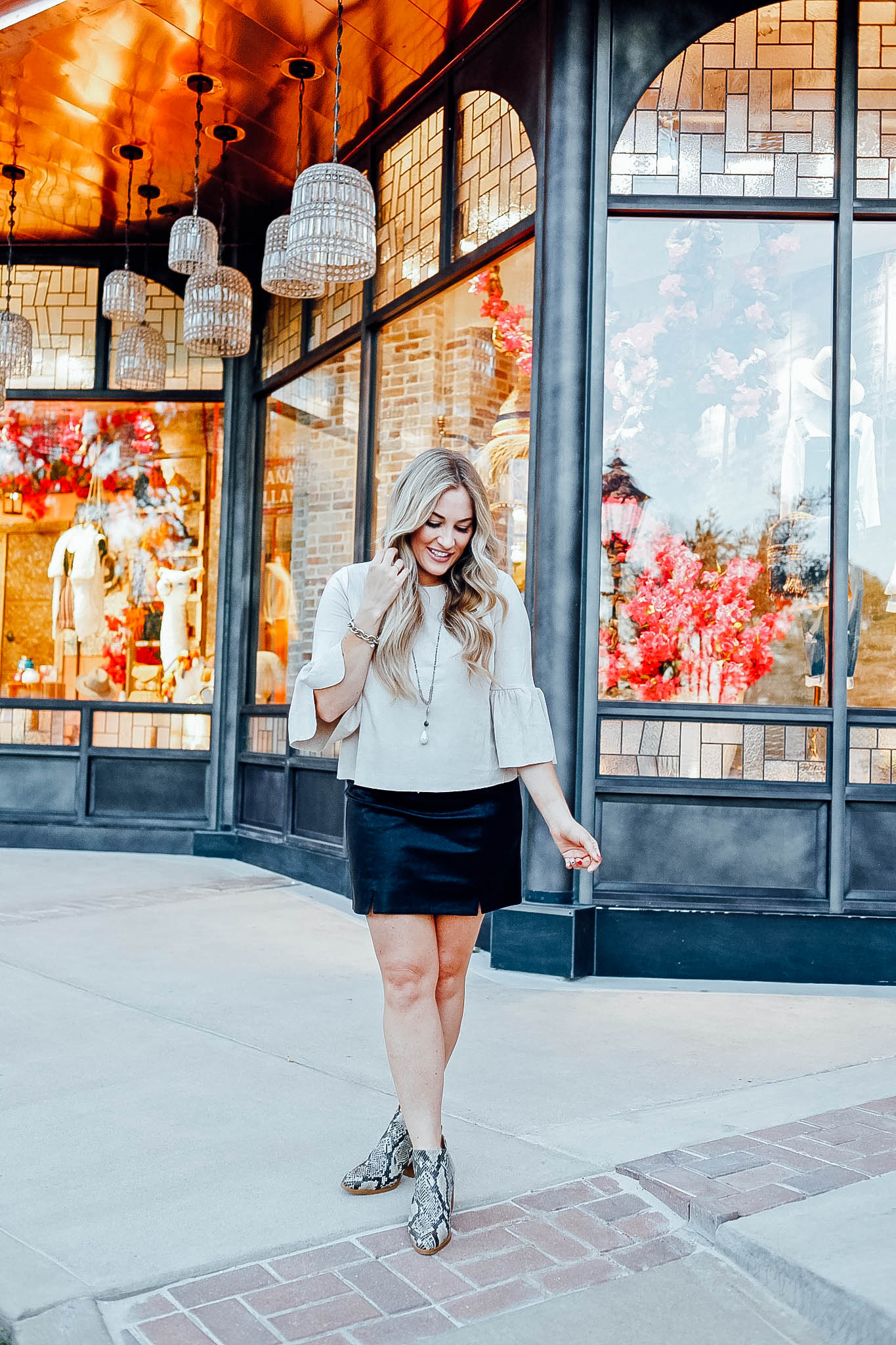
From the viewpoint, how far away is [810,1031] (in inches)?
174

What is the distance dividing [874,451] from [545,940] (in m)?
2.69

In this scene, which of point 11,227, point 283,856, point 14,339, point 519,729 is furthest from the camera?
point 11,227

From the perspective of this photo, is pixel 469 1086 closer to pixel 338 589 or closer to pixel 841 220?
pixel 338 589

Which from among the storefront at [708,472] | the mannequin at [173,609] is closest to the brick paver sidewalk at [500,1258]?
the storefront at [708,472]

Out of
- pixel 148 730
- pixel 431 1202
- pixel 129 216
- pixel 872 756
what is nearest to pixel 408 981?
pixel 431 1202

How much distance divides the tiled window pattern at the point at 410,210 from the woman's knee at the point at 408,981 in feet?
15.9

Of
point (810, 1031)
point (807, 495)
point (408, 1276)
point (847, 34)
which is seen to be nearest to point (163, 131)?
point (847, 34)

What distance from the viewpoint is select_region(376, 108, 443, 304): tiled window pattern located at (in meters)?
6.65

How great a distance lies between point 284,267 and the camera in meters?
6.08

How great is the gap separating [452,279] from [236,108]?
1806mm

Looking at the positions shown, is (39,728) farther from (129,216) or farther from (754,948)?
(754,948)

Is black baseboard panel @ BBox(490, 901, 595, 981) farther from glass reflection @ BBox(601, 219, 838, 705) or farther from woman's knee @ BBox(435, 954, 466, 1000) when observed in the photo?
woman's knee @ BBox(435, 954, 466, 1000)

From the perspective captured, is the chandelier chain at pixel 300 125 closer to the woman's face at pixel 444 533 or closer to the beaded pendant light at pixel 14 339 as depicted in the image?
the beaded pendant light at pixel 14 339

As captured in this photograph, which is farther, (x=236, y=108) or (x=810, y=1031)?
(x=236, y=108)
